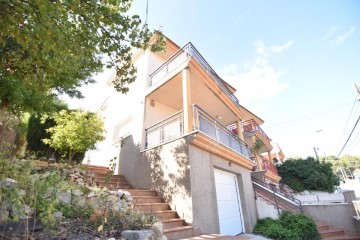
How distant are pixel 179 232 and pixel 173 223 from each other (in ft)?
1.42

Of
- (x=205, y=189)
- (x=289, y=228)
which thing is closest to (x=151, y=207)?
(x=205, y=189)

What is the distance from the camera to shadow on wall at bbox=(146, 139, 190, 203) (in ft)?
19.9

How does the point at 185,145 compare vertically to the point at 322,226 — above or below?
above

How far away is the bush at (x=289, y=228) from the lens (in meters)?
7.54

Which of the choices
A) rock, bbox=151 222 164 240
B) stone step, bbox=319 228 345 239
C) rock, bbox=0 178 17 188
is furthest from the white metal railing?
rock, bbox=0 178 17 188

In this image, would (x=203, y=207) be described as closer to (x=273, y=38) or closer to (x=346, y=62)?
(x=273, y=38)

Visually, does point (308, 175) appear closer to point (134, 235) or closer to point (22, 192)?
point (134, 235)

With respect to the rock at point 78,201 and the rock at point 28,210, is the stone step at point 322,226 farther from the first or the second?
the rock at point 28,210

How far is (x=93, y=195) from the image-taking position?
435 cm

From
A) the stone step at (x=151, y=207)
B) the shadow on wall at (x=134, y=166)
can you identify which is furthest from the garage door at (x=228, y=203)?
the shadow on wall at (x=134, y=166)

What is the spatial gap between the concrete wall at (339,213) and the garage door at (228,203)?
525 cm

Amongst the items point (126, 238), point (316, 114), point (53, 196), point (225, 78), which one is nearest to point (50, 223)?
point (53, 196)

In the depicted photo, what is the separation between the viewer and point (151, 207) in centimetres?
564

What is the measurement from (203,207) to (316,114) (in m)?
18.4
